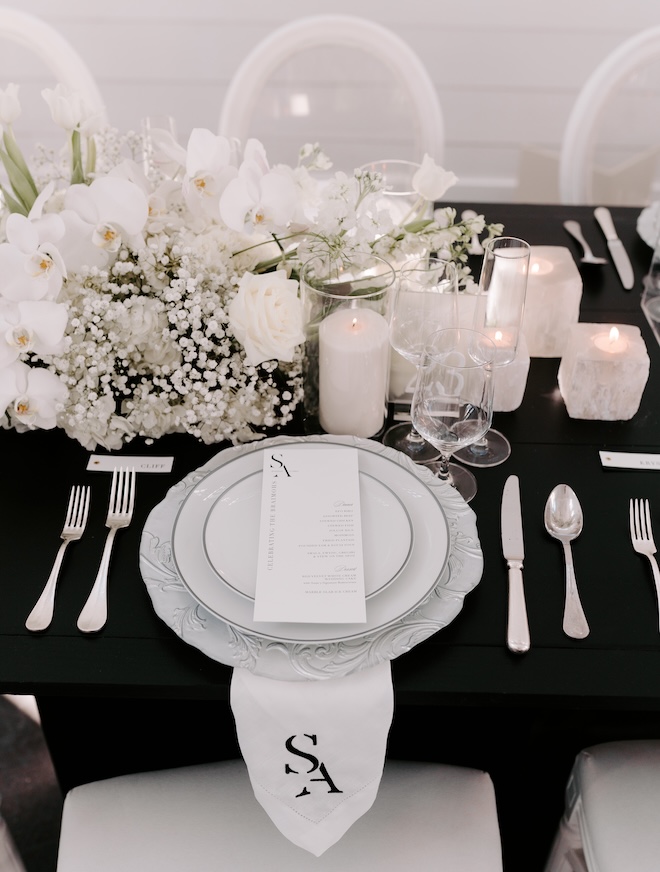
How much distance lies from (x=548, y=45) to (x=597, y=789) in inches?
91.9

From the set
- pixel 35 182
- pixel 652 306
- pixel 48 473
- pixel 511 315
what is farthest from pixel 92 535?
pixel 652 306

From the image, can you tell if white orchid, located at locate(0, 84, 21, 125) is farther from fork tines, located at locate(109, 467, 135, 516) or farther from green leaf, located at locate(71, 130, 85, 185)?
fork tines, located at locate(109, 467, 135, 516)

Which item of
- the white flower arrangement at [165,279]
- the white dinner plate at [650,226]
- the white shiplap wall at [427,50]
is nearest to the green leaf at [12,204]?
the white flower arrangement at [165,279]

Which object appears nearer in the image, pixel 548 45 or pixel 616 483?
pixel 616 483

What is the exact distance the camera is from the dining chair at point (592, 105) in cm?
181

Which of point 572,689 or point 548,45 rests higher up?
point 548,45

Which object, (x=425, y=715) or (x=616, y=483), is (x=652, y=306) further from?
(x=425, y=715)

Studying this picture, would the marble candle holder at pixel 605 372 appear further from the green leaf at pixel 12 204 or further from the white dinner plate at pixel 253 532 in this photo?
the green leaf at pixel 12 204

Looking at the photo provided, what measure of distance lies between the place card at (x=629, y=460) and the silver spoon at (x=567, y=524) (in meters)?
0.09

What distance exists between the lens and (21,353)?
945 millimetres

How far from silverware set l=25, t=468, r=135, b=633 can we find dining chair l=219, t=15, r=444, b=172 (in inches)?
43.3

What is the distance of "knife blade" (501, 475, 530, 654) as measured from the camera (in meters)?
0.85

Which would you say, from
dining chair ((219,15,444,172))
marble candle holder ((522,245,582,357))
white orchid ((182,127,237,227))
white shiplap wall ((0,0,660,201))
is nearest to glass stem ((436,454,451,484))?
marble candle holder ((522,245,582,357))

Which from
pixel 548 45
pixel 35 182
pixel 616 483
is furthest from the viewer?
pixel 548 45
